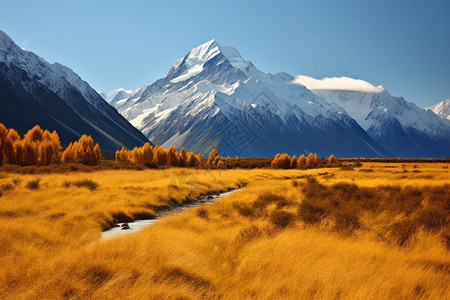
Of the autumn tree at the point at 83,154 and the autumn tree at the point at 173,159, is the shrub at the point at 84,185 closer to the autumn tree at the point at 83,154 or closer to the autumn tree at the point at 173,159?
the autumn tree at the point at 83,154

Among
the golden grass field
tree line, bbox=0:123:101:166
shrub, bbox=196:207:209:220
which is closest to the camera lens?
the golden grass field

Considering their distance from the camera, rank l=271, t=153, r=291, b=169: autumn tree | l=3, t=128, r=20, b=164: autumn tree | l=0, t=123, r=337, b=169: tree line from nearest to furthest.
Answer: l=3, t=128, r=20, b=164: autumn tree → l=0, t=123, r=337, b=169: tree line → l=271, t=153, r=291, b=169: autumn tree

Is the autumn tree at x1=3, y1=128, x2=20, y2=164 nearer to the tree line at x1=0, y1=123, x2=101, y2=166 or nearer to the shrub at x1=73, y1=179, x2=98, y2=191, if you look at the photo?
the tree line at x1=0, y1=123, x2=101, y2=166

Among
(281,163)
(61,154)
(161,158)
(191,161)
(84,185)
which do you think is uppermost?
(281,163)

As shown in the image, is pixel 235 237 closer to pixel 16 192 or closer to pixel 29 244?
pixel 29 244

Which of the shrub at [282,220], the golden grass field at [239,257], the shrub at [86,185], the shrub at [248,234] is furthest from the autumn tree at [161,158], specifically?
the shrub at [248,234]

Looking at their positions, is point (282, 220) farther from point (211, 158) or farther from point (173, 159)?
point (211, 158)

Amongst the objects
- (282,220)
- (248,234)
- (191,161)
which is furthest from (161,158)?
(248,234)

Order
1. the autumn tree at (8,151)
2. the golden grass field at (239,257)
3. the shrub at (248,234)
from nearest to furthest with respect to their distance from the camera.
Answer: the golden grass field at (239,257), the shrub at (248,234), the autumn tree at (8,151)

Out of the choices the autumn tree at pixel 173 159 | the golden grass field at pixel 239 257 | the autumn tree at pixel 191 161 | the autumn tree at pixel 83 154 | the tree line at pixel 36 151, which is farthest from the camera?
the autumn tree at pixel 191 161

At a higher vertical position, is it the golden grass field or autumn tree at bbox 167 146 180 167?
the golden grass field

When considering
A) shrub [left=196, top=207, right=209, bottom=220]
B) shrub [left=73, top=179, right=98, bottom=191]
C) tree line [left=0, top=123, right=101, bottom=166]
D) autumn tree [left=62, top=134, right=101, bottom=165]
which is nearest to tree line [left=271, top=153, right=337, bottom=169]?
autumn tree [left=62, top=134, right=101, bottom=165]

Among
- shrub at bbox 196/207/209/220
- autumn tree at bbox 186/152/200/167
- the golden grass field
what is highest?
the golden grass field

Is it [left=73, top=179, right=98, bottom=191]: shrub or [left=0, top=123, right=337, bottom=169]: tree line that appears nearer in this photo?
[left=73, top=179, right=98, bottom=191]: shrub
